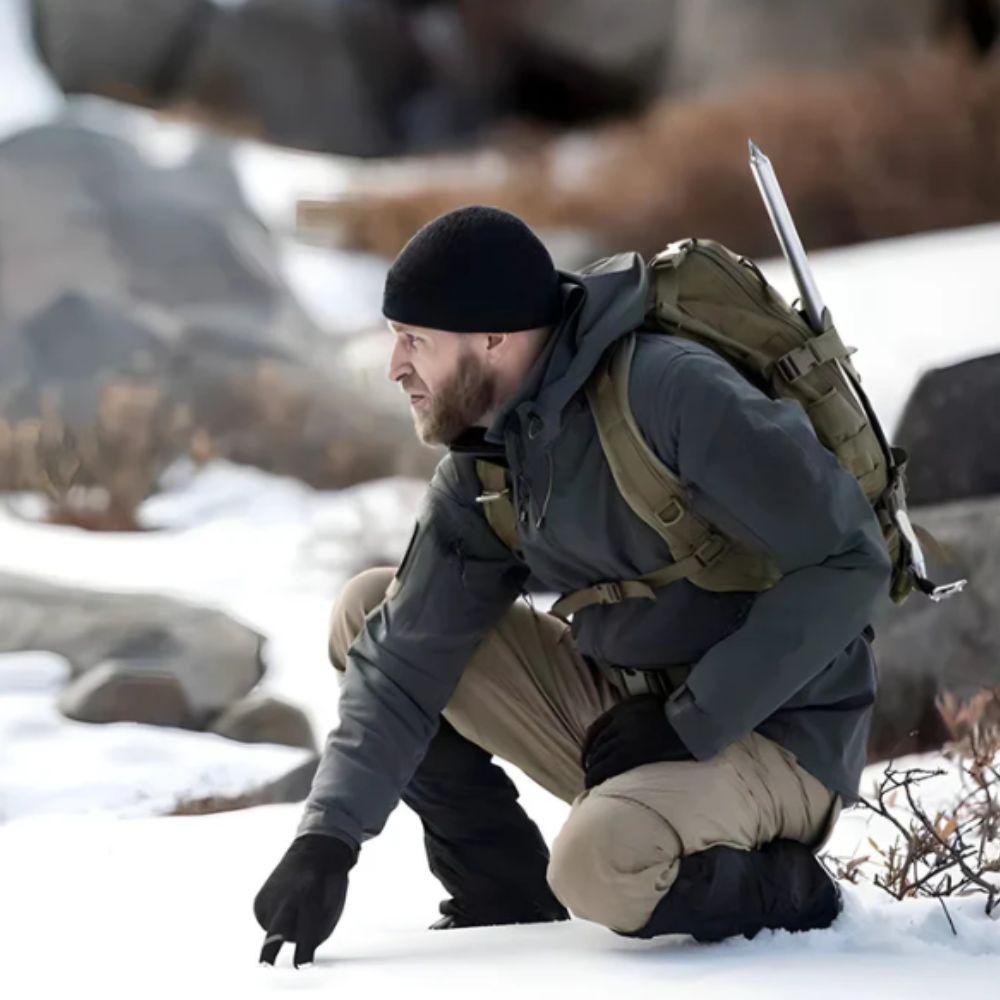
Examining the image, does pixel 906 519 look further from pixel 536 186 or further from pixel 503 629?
pixel 536 186

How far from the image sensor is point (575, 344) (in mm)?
2100

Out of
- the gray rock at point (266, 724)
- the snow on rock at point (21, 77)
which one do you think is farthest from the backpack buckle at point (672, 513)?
the snow on rock at point (21, 77)

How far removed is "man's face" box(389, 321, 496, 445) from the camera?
213 centimetres

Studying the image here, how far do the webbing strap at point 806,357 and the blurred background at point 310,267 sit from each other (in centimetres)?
196

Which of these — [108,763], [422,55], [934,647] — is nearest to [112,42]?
[422,55]

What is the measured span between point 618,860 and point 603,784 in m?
0.12

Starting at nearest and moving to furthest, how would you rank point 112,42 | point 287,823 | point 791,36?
point 287,823 < point 791,36 < point 112,42

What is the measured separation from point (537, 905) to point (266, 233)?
5.85 metres

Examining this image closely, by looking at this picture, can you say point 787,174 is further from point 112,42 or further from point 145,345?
point 112,42

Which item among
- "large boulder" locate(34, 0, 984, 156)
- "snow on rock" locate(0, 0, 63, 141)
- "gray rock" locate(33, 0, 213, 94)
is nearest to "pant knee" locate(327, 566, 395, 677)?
"large boulder" locate(34, 0, 984, 156)

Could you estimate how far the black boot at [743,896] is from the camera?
1986 mm

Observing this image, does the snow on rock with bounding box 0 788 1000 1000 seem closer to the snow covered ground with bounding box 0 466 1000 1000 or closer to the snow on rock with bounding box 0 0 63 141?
the snow covered ground with bounding box 0 466 1000 1000

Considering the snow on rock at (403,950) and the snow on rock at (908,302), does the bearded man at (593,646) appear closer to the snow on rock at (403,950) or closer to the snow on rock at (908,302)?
the snow on rock at (403,950)

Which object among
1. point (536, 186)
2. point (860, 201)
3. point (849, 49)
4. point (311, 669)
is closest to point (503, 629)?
point (311, 669)
